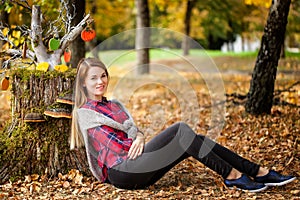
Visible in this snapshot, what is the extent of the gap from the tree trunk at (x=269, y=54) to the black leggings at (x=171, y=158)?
8.52 ft

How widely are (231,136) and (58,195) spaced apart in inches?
106

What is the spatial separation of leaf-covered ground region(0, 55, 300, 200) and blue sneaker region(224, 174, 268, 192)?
0.05 meters

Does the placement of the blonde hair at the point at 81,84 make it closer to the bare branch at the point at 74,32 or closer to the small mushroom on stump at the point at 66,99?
the small mushroom on stump at the point at 66,99

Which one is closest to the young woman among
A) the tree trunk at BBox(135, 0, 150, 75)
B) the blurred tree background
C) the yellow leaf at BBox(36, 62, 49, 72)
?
the yellow leaf at BBox(36, 62, 49, 72)

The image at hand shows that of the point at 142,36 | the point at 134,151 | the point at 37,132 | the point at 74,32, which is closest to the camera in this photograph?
the point at 134,151

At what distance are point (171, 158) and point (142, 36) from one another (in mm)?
9489

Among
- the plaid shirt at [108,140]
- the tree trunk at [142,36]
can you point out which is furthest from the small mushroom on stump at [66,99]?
the tree trunk at [142,36]

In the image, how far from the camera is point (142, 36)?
1300 cm

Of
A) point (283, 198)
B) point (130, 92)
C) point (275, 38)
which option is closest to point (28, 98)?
point (283, 198)

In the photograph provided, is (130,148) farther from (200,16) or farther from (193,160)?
(200,16)

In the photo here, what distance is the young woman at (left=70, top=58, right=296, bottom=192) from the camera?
371cm

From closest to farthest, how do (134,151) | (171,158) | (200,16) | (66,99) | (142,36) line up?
(134,151)
(171,158)
(66,99)
(142,36)
(200,16)

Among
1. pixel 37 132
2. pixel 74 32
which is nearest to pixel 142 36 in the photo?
pixel 74 32

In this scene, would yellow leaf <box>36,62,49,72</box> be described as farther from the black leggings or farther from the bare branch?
the black leggings
